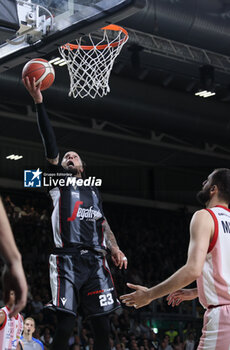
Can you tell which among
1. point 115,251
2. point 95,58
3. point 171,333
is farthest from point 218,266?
point 171,333

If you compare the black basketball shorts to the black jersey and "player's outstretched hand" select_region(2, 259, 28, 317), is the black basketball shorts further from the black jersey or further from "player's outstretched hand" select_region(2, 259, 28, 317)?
"player's outstretched hand" select_region(2, 259, 28, 317)

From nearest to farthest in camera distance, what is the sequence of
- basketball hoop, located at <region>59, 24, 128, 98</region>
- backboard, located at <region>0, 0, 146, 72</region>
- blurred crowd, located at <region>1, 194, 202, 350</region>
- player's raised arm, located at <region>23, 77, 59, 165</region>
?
player's raised arm, located at <region>23, 77, 59, 165</region>, backboard, located at <region>0, 0, 146, 72</region>, basketball hoop, located at <region>59, 24, 128, 98</region>, blurred crowd, located at <region>1, 194, 202, 350</region>

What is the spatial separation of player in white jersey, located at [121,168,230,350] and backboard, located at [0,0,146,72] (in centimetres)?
308

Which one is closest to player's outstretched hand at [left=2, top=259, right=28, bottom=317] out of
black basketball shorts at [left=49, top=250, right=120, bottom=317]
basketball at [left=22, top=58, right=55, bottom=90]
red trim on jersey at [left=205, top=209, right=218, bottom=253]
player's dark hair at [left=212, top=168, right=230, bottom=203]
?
red trim on jersey at [left=205, top=209, right=218, bottom=253]

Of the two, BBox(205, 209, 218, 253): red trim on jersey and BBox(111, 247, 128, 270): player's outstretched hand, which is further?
BBox(111, 247, 128, 270): player's outstretched hand

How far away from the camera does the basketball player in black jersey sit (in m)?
5.17

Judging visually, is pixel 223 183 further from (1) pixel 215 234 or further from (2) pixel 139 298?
(2) pixel 139 298

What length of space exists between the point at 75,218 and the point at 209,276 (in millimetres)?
1935

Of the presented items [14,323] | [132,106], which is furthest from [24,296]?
[132,106]

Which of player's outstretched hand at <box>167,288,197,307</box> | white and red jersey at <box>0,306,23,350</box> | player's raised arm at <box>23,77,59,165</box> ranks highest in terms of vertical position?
player's raised arm at <box>23,77,59,165</box>

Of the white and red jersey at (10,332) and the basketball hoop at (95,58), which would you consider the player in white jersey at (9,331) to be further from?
the basketball hoop at (95,58)

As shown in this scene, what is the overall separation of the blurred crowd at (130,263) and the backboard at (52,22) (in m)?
7.54

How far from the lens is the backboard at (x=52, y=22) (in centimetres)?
645

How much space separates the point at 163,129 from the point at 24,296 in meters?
12.9
